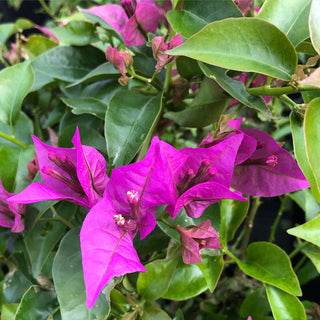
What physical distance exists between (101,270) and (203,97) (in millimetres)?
221

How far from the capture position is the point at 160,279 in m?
0.40

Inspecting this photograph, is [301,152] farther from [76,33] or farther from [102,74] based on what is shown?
[76,33]

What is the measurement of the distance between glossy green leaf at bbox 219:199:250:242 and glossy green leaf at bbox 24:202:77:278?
186mm

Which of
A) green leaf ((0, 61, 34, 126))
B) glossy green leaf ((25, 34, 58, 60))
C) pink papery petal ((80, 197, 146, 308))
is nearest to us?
pink papery petal ((80, 197, 146, 308))

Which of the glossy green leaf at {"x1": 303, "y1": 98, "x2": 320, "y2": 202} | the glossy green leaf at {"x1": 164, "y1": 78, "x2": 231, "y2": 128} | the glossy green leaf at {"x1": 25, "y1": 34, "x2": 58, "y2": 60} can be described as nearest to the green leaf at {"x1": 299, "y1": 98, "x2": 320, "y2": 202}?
the glossy green leaf at {"x1": 303, "y1": 98, "x2": 320, "y2": 202}

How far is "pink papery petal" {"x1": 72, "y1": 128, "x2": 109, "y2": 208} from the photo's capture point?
307 millimetres

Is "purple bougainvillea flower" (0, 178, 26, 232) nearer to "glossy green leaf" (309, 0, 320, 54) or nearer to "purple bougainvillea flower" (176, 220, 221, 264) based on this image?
"purple bougainvillea flower" (176, 220, 221, 264)

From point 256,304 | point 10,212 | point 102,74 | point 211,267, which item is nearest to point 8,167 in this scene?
point 10,212

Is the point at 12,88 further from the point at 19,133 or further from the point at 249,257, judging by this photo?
the point at 249,257

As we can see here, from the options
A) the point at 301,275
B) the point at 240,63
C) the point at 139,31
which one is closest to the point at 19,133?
the point at 139,31

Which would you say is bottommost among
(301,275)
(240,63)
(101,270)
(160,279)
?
(301,275)

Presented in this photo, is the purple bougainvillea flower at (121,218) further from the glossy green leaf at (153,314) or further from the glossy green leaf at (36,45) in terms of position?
the glossy green leaf at (36,45)

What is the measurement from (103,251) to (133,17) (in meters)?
0.28

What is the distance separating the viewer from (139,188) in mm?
309
